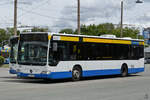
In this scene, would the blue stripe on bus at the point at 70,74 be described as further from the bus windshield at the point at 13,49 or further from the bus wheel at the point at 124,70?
the bus windshield at the point at 13,49

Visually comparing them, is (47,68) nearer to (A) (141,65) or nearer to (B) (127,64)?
(B) (127,64)

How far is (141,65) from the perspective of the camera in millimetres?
27812

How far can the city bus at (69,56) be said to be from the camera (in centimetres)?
1947

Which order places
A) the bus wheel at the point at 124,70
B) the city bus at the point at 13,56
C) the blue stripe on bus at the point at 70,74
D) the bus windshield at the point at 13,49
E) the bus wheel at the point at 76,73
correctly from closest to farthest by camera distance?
1. the blue stripe on bus at the point at 70,74
2. the city bus at the point at 13,56
3. the bus windshield at the point at 13,49
4. the bus wheel at the point at 76,73
5. the bus wheel at the point at 124,70

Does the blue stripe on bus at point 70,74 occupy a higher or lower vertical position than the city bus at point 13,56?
lower

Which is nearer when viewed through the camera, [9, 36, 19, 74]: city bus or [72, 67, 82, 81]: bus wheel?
[9, 36, 19, 74]: city bus

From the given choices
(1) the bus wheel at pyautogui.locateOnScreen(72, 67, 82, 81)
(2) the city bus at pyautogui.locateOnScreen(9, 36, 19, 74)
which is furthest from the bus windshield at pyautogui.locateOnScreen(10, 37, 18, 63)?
(1) the bus wheel at pyautogui.locateOnScreen(72, 67, 82, 81)

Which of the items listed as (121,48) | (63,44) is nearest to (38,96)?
(63,44)

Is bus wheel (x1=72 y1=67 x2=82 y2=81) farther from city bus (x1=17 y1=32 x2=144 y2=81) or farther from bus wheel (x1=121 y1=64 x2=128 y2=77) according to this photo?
bus wheel (x1=121 y1=64 x2=128 y2=77)

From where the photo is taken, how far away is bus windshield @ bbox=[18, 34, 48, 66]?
19.5m

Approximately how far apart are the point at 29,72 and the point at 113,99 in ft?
25.9

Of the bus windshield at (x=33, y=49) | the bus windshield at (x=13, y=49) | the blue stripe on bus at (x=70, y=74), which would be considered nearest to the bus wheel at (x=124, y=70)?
the blue stripe on bus at (x=70, y=74)

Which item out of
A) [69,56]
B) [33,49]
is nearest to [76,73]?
[69,56]

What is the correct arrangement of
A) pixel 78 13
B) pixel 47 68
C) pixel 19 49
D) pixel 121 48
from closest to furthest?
1. pixel 47 68
2. pixel 19 49
3. pixel 121 48
4. pixel 78 13
